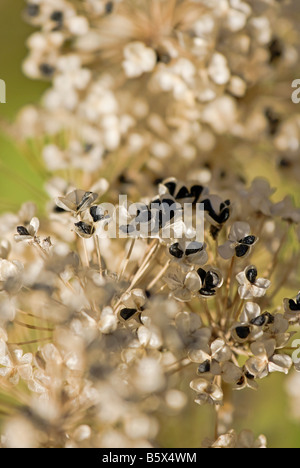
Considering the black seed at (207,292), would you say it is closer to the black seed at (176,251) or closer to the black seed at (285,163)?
the black seed at (176,251)

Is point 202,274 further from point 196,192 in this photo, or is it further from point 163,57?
point 163,57

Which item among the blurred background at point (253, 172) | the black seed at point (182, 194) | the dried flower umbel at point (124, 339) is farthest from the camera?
the blurred background at point (253, 172)

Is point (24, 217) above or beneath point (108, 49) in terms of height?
beneath

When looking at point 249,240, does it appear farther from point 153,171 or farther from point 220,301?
point 153,171

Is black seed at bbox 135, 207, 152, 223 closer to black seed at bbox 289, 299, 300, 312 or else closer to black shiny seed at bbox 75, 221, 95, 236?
black shiny seed at bbox 75, 221, 95, 236

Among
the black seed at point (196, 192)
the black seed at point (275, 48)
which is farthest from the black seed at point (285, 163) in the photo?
the black seed at point (196, 192)

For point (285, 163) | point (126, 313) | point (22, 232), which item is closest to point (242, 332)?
point (126, 313)

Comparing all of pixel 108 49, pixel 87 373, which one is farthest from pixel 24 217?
pixel 108 49
